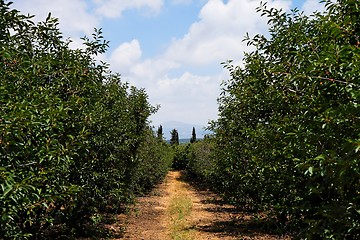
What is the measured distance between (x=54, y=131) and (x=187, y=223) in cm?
973

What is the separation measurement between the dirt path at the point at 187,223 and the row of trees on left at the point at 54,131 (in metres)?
1.76

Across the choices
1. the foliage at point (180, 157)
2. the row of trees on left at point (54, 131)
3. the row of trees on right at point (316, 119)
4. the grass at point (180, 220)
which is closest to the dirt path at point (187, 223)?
the grass at point (180, 220)

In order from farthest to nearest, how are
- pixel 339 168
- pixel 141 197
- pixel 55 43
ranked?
pixel 141 197 < pixel 55 43 < pixel 339 168

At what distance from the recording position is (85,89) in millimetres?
7980

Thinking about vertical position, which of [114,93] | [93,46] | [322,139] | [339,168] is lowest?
[339,168]

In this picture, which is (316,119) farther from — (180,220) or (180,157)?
(180,157)

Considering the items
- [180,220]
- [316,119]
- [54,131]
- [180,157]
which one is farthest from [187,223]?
[180,157]

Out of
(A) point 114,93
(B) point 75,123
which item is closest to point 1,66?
(B) point 75,123

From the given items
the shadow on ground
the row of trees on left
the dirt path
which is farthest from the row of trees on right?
the dirt path

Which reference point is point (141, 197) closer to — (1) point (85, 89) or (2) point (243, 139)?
(2) point (243, 139)

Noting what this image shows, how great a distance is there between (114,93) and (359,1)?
25.3ft

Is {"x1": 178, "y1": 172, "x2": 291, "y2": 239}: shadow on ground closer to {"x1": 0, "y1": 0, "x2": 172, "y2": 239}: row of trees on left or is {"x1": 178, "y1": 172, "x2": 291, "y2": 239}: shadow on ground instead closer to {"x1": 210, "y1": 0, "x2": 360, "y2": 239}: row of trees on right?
{"x1": 0, "y1": 0, "x2": 172, "y2": 239}: row of trees on left

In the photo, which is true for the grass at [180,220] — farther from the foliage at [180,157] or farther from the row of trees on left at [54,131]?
the foliage at [180,157]

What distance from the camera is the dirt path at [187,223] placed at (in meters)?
12.3
